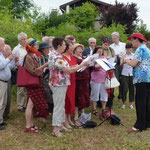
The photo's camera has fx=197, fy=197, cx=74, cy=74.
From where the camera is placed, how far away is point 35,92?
4.30 m

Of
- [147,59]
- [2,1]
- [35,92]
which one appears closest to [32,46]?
[35,92]

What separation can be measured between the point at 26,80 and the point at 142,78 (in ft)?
8.26

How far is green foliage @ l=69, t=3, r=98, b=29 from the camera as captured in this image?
933 inches

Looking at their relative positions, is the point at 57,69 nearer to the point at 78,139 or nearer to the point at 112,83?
the point at 78,139

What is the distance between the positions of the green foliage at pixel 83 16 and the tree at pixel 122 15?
1468 mm

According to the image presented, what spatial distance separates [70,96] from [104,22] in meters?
20.8

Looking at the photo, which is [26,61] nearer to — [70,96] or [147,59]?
[70,96]

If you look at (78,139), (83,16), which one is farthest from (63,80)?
(83,16)

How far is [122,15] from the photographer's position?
23266 millimetres

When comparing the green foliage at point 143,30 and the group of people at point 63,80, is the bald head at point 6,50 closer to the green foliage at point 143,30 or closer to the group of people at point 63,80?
the group of people at point 63,80

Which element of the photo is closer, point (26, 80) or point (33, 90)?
point (26, 80)

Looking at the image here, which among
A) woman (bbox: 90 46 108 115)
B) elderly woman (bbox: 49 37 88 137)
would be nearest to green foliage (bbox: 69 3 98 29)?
woman (bbox: 90 46 108 115)

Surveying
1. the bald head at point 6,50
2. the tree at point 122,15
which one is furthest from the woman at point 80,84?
the tree at point 122,15

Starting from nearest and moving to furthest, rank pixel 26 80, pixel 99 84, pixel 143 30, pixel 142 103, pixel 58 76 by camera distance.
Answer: pixel 58 76, pixel 26 80, pixel 142 103, pixel 99 84, pixel 143 30
